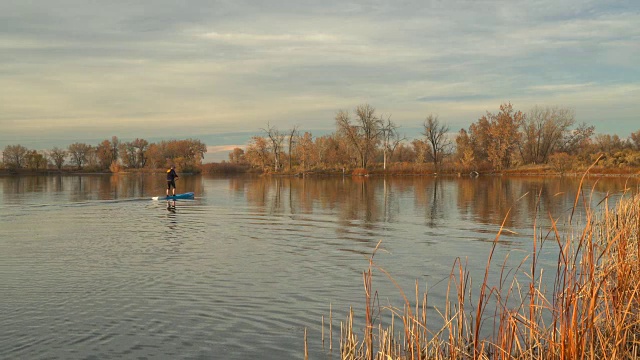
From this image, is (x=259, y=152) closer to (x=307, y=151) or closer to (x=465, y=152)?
(x=307, y=151)

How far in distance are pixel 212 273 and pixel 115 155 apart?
14922 centimetres

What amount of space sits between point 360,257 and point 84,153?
149 metres

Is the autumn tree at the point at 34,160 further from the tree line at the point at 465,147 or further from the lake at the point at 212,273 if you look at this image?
the lake at the point at 212,273

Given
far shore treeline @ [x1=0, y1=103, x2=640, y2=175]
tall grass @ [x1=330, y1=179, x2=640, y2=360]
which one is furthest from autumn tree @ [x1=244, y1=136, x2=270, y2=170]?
tall grass @ [x1=330, y1=179, x2=640, y2=360]

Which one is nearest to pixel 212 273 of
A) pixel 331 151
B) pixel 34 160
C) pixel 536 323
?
pixel 536 323

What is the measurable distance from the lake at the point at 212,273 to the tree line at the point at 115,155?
11607 cm

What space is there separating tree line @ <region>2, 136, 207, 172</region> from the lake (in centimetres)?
11607

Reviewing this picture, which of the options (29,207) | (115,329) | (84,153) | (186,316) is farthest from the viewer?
(84,153)

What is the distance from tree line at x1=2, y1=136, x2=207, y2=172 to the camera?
5408 inches

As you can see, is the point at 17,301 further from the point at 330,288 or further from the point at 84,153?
the point at 84,153

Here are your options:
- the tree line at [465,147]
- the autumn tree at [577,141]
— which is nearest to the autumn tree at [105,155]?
the tree line at [465,147]

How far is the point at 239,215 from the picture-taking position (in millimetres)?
28625

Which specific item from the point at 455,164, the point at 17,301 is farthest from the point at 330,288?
the point at 455,164

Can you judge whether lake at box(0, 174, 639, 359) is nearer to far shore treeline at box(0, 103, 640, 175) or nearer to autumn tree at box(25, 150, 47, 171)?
far shore treeline at box(0, 103, 640, 175)
